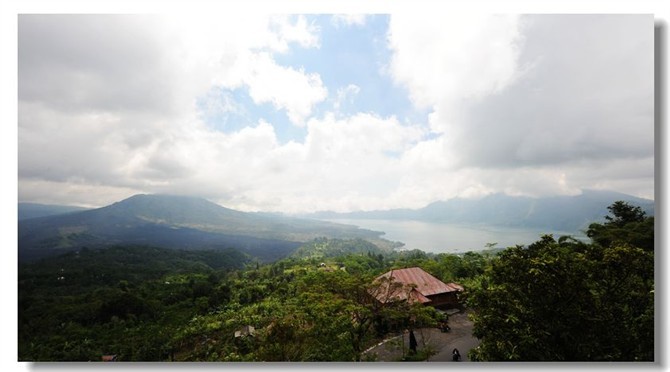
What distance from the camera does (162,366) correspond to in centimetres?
414

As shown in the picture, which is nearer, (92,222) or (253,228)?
(92,222)

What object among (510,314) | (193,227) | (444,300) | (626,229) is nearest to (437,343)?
(510,314)

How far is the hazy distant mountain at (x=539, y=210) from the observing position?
11.5 meters

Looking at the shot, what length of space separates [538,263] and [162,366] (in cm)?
466

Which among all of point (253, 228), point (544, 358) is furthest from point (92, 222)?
point (544, 358)

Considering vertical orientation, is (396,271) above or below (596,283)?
below

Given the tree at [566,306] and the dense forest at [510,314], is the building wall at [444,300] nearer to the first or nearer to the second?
the dense forest at [510,314]

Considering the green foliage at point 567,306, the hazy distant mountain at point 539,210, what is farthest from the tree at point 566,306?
the hazy distant mountain at point 539,210

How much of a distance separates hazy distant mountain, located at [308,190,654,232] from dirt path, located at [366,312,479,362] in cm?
365

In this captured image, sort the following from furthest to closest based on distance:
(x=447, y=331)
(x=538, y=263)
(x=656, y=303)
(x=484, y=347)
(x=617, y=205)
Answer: (x=617, y=205) → (x=447, y=331) → (x=656, y=303) → (x=484, y=347) → (x=538, y=263)

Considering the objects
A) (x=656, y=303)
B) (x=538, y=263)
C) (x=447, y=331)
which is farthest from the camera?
(x=447, y=331)

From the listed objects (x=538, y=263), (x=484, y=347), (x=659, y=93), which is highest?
(x=659, y=93)

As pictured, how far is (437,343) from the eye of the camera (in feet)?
19.8

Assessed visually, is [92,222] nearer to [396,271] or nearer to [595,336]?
[396,271]
